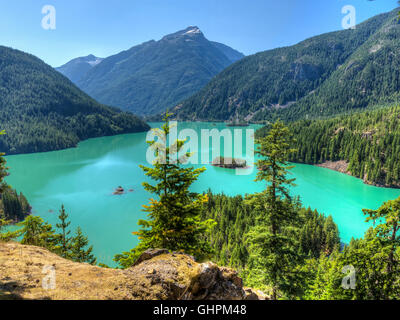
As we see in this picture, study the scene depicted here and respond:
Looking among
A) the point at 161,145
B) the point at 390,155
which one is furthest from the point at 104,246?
the point at 390,155

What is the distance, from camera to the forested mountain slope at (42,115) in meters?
120

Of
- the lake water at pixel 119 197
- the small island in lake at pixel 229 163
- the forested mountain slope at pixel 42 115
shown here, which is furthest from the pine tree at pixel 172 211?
the forested mountain slope at pixel 42 115

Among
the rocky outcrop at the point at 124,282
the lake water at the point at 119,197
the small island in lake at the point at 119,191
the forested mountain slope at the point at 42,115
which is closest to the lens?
the rocky outcrop at the point at 124,282

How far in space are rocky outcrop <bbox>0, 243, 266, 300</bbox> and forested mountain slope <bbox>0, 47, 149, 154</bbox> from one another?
13252 cm

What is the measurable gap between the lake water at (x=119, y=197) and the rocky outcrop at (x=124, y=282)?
24741 millimetres

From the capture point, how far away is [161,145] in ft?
30.5

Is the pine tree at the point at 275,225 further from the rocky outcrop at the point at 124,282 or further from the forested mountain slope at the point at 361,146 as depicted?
the forested mountain slope at the point at 361,146

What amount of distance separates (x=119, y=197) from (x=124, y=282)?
152 ft

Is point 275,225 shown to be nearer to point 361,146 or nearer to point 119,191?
point 119,191

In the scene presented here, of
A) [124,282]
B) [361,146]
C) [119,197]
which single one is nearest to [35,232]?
[124,282]

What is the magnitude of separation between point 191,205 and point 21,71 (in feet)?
800

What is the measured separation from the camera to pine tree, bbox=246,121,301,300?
11352 millimetres
